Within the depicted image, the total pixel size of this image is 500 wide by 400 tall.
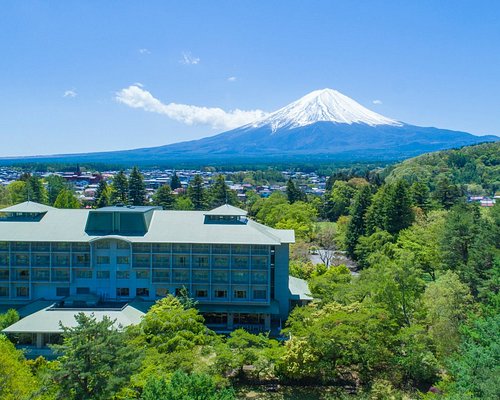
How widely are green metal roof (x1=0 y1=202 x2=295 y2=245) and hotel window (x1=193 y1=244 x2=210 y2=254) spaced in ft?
1.35

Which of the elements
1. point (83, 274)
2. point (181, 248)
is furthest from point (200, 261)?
point (83, 274)

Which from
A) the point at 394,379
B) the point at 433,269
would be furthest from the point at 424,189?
the point at 394,379

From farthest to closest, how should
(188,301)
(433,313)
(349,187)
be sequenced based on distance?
(349,187)
(188,301)
(433,313)

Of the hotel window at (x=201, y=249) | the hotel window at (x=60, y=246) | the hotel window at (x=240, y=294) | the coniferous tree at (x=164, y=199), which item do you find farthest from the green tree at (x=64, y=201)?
the hotel window at (x=240, y=294)

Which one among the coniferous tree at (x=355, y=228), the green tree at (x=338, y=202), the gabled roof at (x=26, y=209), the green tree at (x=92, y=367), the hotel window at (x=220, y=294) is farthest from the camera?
the green tree at (x=338, y=202)

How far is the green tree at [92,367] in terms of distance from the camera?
1520 cm

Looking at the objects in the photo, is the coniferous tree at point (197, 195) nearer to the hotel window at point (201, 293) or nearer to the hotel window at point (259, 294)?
the hotel window at point (201, 293)

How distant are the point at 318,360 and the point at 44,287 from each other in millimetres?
16893

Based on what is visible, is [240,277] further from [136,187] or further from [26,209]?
[136,187]

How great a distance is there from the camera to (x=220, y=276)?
93.0 feet

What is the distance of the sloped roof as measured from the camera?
23.5m

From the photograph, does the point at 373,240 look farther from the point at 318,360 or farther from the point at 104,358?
the point at 104,358

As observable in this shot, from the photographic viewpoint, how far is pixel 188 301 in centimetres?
2552

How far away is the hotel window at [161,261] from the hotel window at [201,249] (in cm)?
166
